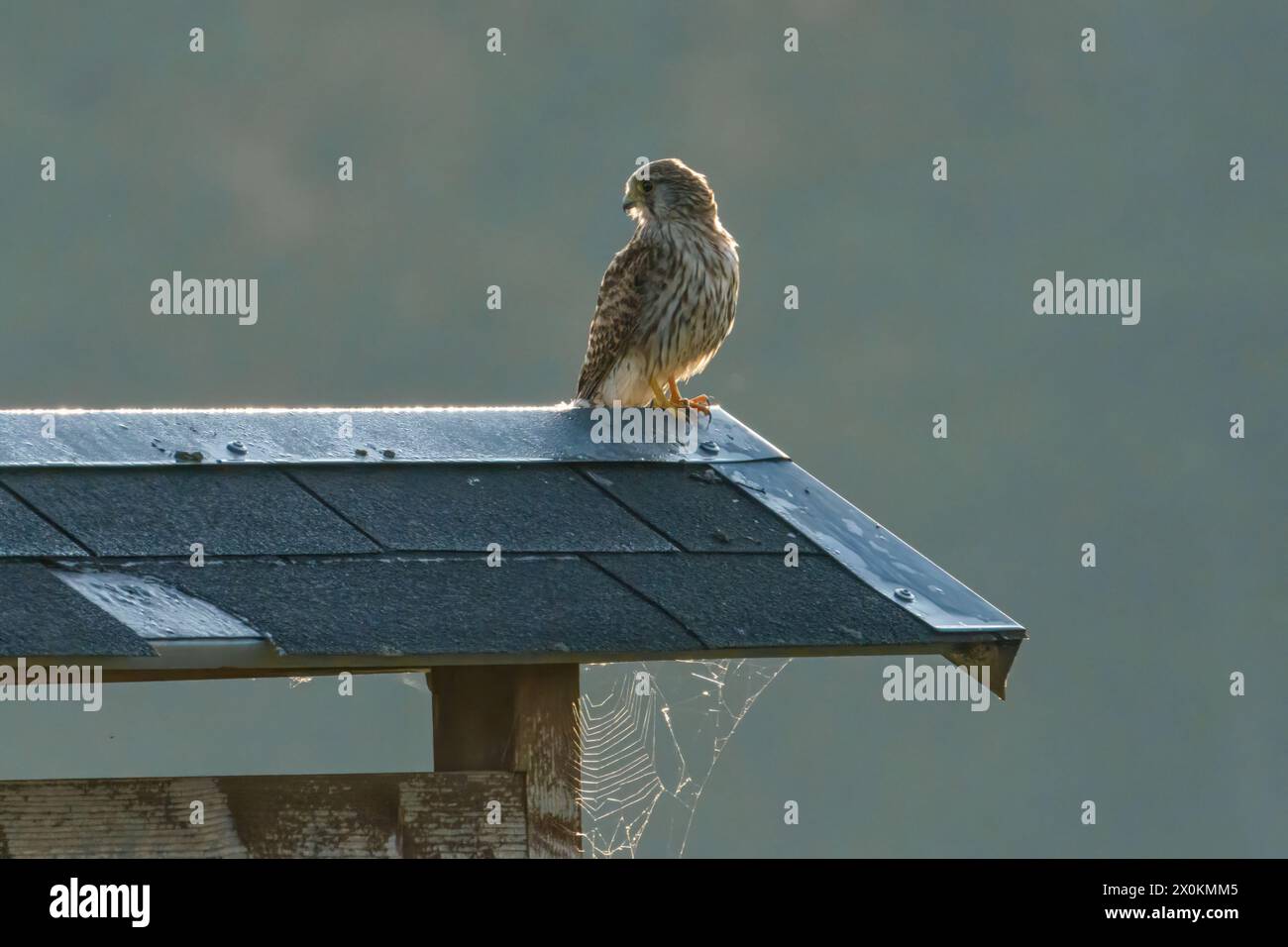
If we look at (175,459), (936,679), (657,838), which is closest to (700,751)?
(936,679)

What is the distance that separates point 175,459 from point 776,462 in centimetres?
139

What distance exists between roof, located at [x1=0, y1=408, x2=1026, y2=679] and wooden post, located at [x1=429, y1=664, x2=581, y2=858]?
0.89 ft

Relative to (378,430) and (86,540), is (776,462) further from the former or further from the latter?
(86,540)

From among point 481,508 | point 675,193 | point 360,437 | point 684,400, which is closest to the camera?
point 481,508

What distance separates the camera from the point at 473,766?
15.0ft

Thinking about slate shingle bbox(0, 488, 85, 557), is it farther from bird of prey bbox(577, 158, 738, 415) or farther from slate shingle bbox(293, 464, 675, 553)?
bird of prey bbox(577, 158, 738, 415)

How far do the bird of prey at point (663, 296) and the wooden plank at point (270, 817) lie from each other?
3647 mm

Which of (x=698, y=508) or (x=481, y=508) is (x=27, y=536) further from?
(x=698, y=508)

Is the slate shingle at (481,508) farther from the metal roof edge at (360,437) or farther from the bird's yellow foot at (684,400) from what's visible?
the bird's yellow foot at (684,400)

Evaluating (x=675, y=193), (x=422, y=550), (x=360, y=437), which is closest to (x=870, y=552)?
(x=422, y=550)

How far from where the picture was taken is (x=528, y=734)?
450cm

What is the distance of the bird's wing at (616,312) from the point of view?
812 centimetres

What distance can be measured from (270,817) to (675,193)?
14.5 feet

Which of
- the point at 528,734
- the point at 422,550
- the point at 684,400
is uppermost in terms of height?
the point at 684,400
